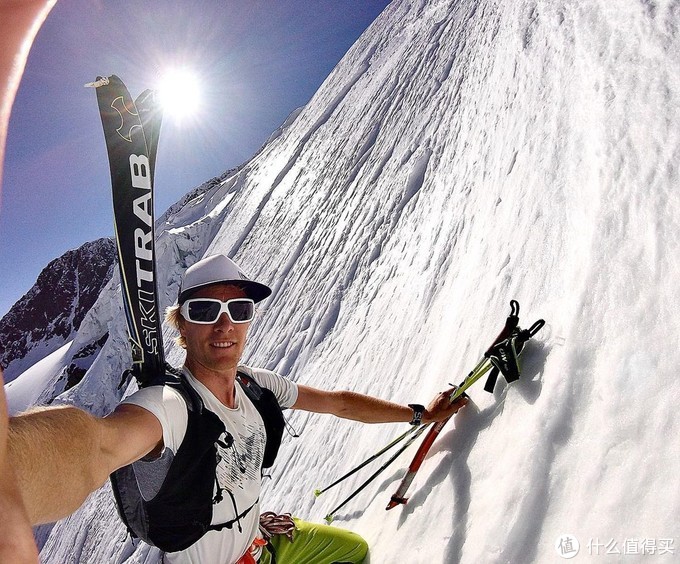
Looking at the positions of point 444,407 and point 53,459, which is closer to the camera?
point 53,459

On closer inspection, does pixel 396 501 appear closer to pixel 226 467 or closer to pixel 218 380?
pixel 226 467

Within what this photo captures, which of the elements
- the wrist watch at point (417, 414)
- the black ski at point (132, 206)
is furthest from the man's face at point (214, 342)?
the wrist watch at point (417, 414)

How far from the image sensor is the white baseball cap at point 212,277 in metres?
2.44

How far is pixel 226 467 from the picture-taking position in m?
2.14

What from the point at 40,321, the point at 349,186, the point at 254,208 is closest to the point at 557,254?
the point at 349,186

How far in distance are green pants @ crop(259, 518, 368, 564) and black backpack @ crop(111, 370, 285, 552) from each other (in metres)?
0.97

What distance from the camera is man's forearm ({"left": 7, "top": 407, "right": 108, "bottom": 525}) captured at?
906mm

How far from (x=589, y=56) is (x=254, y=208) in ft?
58.0

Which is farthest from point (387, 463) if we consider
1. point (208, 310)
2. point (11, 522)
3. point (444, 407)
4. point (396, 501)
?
point (11, 522)

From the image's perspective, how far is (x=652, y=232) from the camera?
7.10 feet

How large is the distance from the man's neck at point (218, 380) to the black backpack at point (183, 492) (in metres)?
0.16

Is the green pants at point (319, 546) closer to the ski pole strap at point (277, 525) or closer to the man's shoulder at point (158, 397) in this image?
the ski pole strap at point (277, 525)

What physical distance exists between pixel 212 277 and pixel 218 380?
54 cm

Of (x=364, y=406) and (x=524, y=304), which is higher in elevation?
(x=524, y=304)
